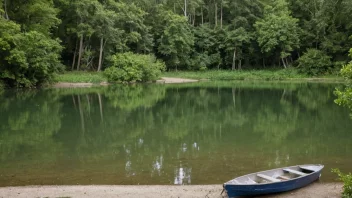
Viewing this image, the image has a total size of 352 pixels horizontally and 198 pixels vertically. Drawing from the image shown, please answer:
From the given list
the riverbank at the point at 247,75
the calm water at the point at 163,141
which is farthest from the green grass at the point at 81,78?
the calm water at the point at 163,141

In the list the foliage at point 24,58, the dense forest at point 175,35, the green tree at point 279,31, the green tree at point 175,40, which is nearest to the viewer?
the foliage at point 24,58

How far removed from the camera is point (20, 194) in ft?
26.7

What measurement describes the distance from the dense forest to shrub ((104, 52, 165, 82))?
19cm

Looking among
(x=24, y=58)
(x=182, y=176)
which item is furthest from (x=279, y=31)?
(x=182, y=176)

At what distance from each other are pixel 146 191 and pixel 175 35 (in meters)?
46.8

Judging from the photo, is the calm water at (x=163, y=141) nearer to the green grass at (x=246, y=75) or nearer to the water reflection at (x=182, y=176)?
the water reflection at (x=182, y=176)

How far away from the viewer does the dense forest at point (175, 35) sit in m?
38.7

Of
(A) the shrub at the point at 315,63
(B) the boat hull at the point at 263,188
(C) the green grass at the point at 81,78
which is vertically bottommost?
(B) the boat hull at the point at 263,188

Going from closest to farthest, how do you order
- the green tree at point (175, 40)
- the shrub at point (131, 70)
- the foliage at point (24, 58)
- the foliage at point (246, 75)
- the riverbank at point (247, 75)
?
the foliage at point (24, 58) → the shrub at point (131, 70) → the riverbank at point (247, 75) → the foliage at point (246, 75) → the green tree at point (175, 40)

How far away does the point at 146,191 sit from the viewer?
8.45 m

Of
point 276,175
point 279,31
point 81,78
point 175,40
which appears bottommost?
point 276,175

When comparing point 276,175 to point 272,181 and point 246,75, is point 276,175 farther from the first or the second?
point 246,75

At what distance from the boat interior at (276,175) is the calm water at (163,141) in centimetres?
119

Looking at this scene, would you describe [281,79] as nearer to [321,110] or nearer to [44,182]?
[321,110]
